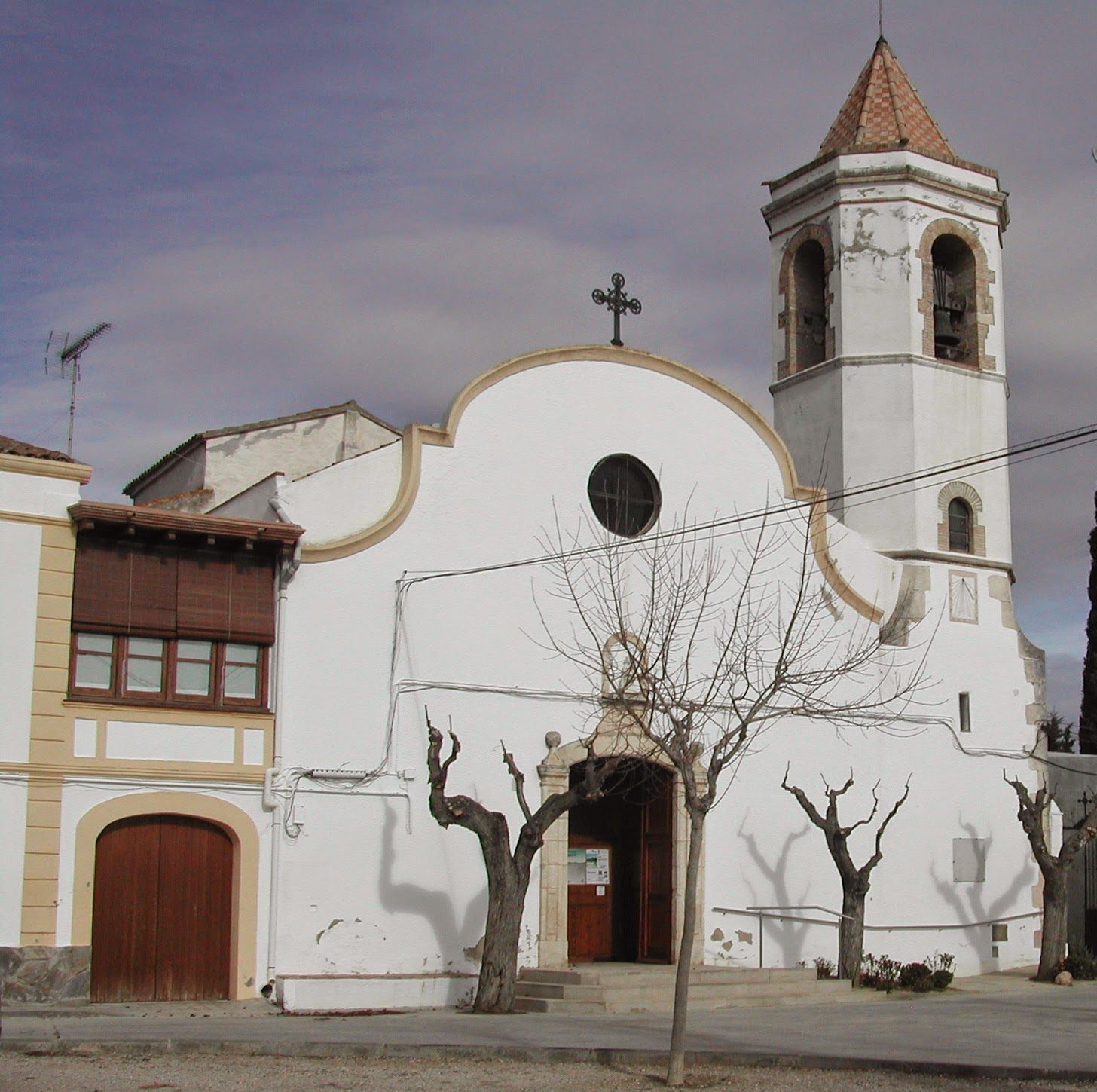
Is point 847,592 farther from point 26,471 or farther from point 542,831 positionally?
point 26,471

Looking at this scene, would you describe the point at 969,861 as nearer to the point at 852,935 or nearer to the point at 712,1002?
the point at 852,935

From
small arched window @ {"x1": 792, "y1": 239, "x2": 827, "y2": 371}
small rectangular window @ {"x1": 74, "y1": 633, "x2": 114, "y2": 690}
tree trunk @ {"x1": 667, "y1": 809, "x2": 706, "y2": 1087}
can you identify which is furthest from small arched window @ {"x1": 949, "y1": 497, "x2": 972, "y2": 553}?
small rectangular window @ {"x1": 74, "y1": 633, "x2": 114, "y2": 690}

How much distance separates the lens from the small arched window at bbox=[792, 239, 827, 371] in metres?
26.6

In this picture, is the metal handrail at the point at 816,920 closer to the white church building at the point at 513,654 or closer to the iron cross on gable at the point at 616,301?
the white church building at the point at 513,654

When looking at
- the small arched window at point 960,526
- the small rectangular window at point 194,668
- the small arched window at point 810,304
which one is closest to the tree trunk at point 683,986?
the small rectangular window at point 194,668

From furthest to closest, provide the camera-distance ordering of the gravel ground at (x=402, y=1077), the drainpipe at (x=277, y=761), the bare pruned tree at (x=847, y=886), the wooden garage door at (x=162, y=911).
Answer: the bare pruned tree at (x=847, y=886) < the drainpipe at (x=277, y=761) < the wooden garage door at (x=162, y=911) < the gravel ground at (x=402, y=1077)

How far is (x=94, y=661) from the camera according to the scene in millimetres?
18453

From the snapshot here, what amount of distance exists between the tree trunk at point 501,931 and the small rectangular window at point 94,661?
187 inches

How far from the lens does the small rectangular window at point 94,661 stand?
60.2ft

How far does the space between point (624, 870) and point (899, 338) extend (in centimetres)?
929

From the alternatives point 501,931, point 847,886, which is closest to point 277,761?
point 501,931

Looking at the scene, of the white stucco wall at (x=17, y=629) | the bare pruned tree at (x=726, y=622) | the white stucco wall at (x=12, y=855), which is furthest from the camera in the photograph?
the bare pruned tree at (x=726, y=622)

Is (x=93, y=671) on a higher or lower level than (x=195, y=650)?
lower

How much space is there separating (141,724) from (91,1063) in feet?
18.3
